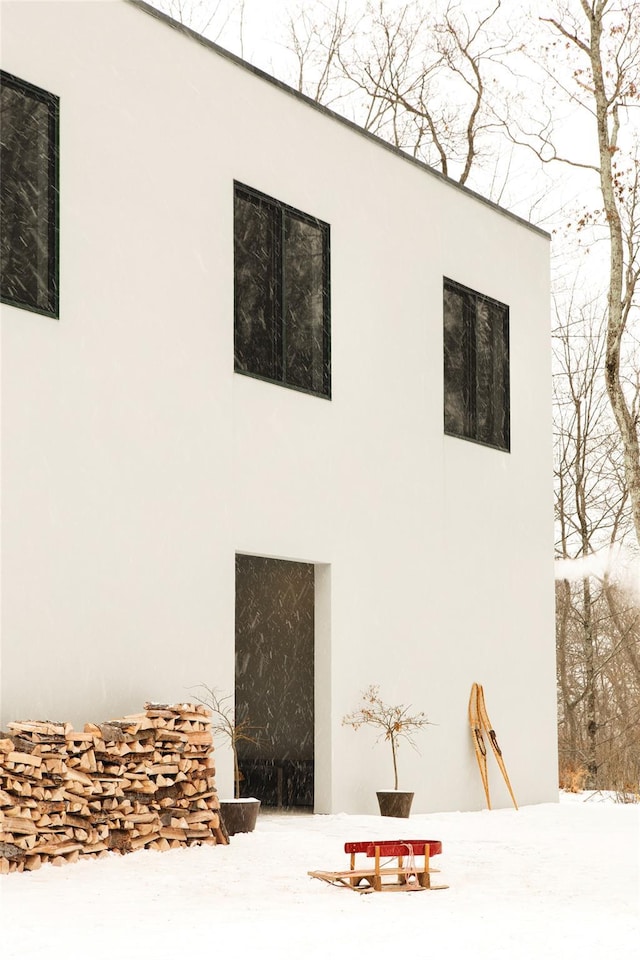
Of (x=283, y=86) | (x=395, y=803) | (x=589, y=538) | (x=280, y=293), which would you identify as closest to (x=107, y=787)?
(x=395, y=803)

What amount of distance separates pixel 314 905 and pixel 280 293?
6.28 m

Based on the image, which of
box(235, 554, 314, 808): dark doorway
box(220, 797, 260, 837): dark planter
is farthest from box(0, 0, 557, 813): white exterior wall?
box(235, 554, 314, 808): dark doorway

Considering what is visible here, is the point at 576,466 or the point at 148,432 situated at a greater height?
the point at 576,466

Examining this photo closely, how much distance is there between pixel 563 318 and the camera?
26.7 metres

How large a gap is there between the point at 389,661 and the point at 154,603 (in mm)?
3334

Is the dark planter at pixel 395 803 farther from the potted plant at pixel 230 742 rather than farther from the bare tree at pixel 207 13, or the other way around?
the bare tree at pixel 207 13

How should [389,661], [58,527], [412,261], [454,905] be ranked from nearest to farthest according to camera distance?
[454,905] → [58,527] → [389,661] → [412,261]

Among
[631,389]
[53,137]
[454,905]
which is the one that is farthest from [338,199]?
[631,389]

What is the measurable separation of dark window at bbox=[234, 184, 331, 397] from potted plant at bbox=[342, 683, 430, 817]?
3.06m

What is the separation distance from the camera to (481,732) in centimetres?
1366

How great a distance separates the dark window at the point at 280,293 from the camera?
11414 millimetres

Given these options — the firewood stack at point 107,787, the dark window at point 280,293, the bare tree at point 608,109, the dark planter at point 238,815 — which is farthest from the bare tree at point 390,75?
the firewood stack at point 107,787

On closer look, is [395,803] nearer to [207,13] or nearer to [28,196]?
[28,196]

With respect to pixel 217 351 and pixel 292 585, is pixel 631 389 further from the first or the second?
pixel 217 351
